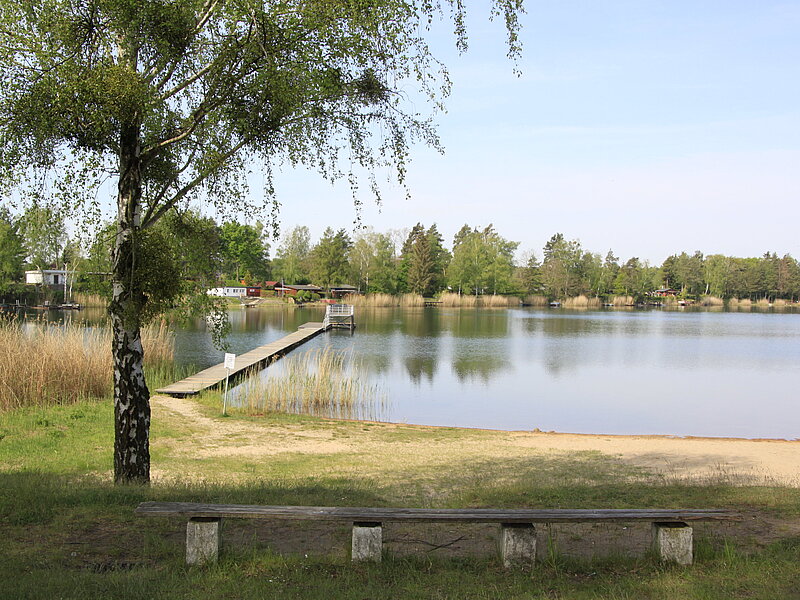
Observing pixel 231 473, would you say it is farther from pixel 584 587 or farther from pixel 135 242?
pixel 584 587

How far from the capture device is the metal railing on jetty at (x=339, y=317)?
4404cm

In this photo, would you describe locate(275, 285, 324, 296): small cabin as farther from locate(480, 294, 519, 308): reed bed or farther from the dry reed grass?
locate(480, 294, 519, 308): reed bed

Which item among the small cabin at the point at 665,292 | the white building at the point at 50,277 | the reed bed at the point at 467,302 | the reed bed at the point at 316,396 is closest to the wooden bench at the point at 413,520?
the reed bed at the point at 316,396

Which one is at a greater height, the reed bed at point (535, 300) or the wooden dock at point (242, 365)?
the reed bed at point (535, 300)

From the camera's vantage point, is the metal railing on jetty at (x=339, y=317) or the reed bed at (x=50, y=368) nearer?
the reed bed at (x=50, y=368)

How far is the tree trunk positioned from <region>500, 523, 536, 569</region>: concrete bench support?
3575 mm

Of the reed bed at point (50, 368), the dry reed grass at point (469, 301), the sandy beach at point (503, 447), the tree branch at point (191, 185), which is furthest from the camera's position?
the dry reed grass at point (469, 301)

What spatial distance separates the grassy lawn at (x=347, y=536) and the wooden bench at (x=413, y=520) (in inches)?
5.0

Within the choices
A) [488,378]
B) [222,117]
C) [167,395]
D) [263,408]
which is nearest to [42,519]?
[222,117]

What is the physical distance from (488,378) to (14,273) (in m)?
47.6

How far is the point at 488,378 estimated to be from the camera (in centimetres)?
2255

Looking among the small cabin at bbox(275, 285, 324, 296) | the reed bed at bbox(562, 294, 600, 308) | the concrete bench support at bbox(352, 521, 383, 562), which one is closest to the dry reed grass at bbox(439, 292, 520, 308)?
the reed bed at bbox(562, 294, 600, 308)

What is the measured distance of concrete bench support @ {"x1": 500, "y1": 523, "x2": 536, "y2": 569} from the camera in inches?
158

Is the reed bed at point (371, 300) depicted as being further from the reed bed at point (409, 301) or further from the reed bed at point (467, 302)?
the reed bed at point (467, 302)
